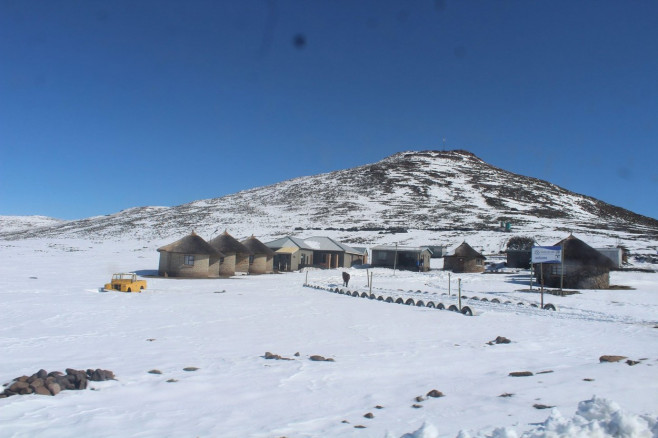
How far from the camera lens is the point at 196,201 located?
433 ft

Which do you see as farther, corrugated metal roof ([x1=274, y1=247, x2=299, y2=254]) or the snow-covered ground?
corrugated metal roof ([x1=274, y1=247, x2=299, y2=254])

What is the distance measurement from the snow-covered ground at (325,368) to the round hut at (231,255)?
1853cm

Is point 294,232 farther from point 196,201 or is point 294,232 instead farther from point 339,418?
point 339,418

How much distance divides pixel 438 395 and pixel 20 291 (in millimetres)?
22268

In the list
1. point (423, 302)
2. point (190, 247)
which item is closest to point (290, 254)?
point (190, 247)

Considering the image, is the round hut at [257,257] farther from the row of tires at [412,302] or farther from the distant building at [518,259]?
the distant building at [518,259]

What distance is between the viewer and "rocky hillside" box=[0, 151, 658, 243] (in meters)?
84.6

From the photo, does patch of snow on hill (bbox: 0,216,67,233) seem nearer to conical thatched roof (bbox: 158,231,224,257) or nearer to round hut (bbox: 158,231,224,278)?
round hut (bbox: 158,231,224,278)

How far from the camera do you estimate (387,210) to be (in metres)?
102

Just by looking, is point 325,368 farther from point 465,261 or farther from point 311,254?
point 311,254

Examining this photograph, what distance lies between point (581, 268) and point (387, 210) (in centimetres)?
6947

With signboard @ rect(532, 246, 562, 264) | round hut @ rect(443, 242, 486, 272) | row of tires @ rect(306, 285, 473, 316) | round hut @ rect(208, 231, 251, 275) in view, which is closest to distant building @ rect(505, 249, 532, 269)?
round hut @ rect(443, 242, 486, 272)

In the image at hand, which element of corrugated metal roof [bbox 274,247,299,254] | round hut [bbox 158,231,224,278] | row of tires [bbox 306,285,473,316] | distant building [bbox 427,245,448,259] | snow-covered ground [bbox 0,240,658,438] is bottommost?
snow-covered ground [bbox 0,240,658,438]

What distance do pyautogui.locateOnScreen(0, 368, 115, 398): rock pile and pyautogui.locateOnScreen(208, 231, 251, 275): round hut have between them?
31.5m
